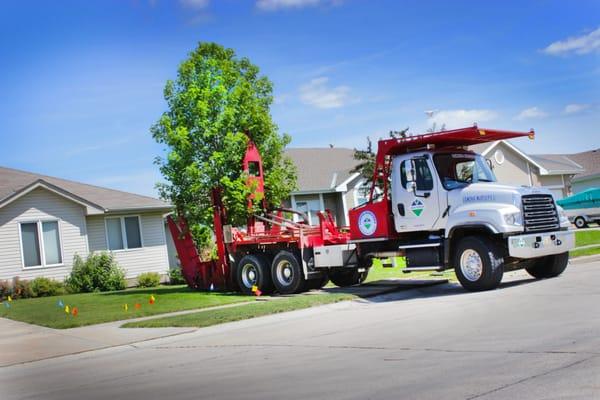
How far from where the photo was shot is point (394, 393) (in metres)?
5.93

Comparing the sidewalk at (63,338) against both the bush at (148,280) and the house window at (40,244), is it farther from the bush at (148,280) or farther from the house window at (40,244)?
the bush at (148,280)

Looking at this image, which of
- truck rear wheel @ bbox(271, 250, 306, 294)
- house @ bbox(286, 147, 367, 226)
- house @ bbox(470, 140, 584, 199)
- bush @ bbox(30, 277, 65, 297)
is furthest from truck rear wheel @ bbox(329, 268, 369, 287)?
house @ bbox(470, 140, 584, 199)

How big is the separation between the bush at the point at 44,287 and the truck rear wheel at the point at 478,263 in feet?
50.7

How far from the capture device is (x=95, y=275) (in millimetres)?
24594

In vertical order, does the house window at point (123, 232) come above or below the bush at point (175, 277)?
above

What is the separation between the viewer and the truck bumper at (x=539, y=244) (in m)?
13.2

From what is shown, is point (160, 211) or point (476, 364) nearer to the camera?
point (476, 364)

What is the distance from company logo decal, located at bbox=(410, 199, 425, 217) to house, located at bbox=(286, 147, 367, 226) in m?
19.9

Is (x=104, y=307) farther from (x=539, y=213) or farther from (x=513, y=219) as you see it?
(x=539, y=213)

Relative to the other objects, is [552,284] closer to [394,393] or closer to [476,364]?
[476,364]

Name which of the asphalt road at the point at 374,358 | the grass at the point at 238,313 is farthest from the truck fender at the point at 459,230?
the grass at the point at 238,313

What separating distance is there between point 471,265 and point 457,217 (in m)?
1.02

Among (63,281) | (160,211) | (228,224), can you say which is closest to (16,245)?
(63,281)

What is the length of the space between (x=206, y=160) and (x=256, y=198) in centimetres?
176
